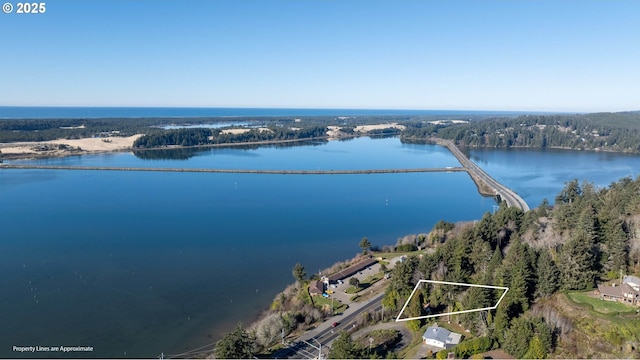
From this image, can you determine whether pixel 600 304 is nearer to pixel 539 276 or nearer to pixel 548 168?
pixel 539 276

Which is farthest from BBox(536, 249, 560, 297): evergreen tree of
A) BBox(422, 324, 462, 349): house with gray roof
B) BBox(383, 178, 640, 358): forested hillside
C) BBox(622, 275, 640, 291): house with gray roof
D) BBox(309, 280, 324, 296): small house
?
BBox(309, 280, 324, 296): small house

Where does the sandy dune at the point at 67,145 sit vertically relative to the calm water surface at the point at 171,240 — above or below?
above

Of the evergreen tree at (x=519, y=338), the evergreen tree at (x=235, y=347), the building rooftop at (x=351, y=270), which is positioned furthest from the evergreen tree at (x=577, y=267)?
the evergreen tree at (x=235, y=347)

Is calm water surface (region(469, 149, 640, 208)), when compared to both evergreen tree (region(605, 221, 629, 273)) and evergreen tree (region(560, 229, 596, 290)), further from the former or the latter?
evergreen tree (region(560, 229, 596, 290))

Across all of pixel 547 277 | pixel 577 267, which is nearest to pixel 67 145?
pixel 547 277

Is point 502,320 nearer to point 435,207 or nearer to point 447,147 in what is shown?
point 435,207

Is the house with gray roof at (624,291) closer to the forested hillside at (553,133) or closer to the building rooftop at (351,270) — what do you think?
the building rooftop at (351,270)

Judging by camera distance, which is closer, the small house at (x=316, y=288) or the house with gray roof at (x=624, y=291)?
the house with gray roof at (x=624, y=291)
